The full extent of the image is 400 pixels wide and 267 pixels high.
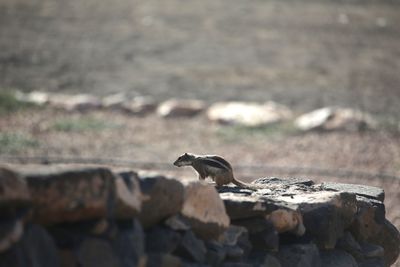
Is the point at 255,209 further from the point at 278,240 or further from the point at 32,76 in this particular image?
the point at 32,76

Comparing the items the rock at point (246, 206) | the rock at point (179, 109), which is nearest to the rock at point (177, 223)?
the rock at point (246, 206)

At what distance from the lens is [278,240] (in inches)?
235

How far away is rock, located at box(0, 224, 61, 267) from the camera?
3922 mm

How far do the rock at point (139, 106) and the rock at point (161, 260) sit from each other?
15.1 meters

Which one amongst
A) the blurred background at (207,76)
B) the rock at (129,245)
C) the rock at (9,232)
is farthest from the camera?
the blurred background at (207,76)

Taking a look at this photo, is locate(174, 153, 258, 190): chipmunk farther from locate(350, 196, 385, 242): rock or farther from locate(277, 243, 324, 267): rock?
locate(350, 196, 385, 242): rock

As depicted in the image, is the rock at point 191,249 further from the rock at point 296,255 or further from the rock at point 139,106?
the rock at point 139,106

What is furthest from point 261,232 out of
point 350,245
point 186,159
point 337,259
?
point 186,159

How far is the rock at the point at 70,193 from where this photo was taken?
4.16m

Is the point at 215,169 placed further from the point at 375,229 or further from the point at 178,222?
the point at 178,222

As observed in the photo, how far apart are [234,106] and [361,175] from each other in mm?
6083

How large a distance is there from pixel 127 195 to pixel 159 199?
318mm

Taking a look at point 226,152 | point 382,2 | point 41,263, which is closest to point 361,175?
point 226,152

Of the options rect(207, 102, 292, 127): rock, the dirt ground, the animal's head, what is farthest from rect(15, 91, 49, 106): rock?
the animal's head
